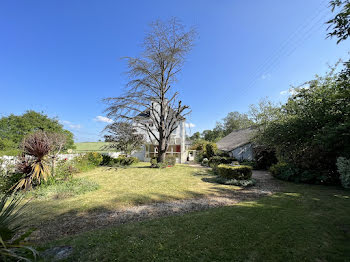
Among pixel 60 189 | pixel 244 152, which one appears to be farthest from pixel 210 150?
pixel 60 189

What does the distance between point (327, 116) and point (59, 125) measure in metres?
35.9

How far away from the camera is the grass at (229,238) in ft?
8.45

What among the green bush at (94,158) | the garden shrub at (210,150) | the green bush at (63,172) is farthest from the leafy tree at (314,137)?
the green bush at (94,158)

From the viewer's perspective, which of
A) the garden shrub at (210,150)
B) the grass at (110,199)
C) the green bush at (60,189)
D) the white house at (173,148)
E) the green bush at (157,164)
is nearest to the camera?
the grass at (110,199)

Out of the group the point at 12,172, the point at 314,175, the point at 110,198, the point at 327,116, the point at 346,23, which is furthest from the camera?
the point at 314,175

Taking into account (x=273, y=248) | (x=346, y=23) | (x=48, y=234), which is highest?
(x=346, y=23)

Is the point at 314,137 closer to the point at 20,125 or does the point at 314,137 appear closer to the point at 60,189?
the point at 60,189

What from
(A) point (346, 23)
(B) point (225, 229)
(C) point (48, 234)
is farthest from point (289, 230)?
(C) point (48, 234)

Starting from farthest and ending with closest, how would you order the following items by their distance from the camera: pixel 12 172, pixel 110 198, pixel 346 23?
pixel 12 172, pixel 110 198, pixel 346 23

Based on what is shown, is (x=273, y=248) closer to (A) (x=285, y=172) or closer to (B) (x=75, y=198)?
(B) (x=75, y=198)

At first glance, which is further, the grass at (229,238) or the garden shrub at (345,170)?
the garden shrub at (345,170)

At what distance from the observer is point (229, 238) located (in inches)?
120

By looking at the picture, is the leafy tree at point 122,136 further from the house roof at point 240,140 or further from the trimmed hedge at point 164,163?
the house roof at point 240,140

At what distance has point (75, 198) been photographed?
237 inches
